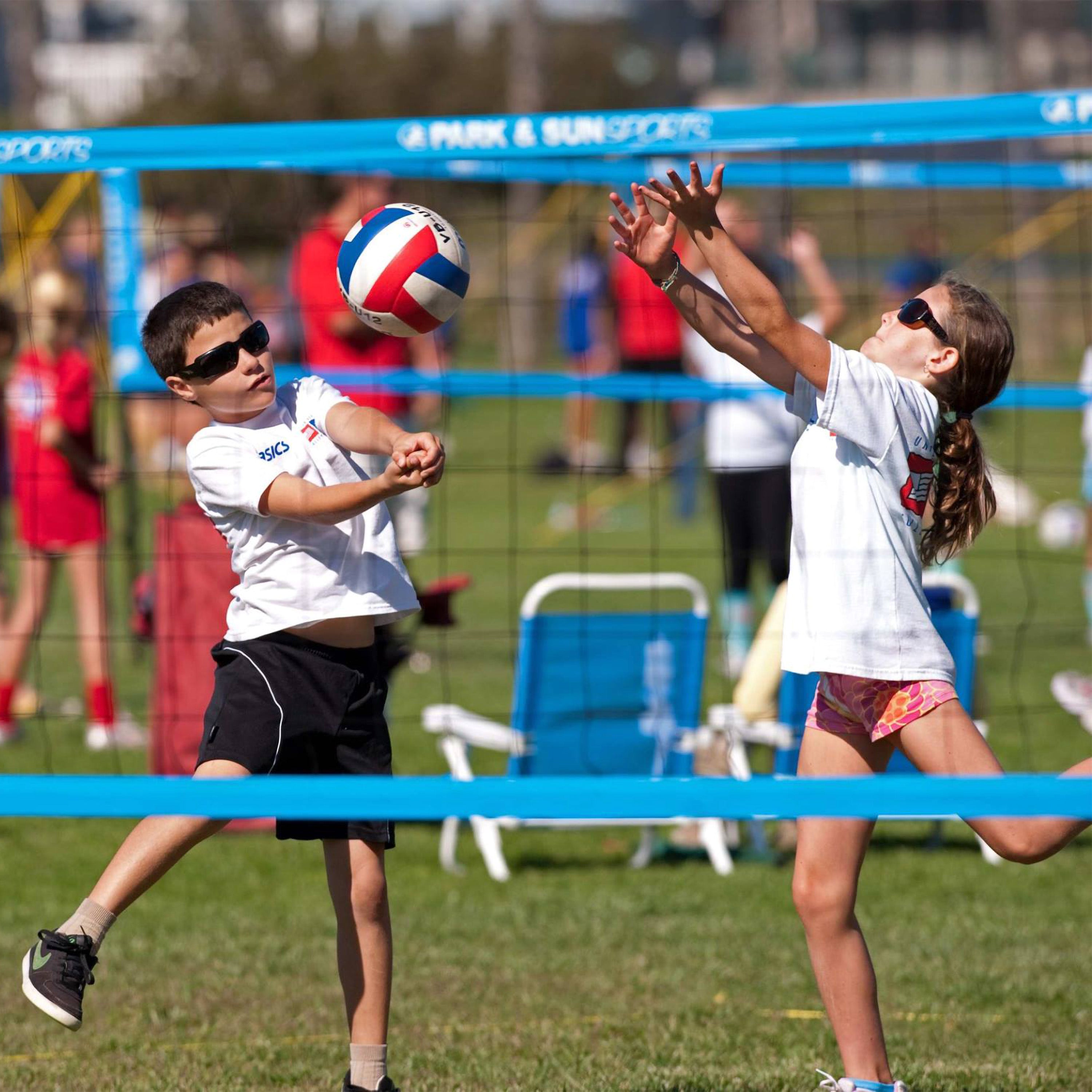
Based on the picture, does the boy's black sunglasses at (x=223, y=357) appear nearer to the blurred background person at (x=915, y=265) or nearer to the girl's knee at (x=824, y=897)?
the girl's knee at (x=824, y=897)

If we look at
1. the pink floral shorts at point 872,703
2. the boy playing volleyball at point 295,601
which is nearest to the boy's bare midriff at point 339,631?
the boy playing volleyball at point 295,601

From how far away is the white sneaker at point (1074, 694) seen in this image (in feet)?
20.2

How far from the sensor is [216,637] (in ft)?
21.2

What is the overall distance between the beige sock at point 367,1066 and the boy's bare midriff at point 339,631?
3.02 feet

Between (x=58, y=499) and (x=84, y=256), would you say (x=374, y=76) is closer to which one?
(x=84, y=256)

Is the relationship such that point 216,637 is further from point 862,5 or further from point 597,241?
point 862,5

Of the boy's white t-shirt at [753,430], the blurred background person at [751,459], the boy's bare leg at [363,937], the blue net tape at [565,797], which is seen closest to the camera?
the blue net tape at [565,797]

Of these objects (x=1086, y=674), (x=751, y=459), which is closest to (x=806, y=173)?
(x=751, y=459)

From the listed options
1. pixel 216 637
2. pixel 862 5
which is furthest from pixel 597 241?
pixel 862 5

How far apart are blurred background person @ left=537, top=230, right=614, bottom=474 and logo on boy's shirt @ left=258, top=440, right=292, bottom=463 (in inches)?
556

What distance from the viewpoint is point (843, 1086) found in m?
3.61

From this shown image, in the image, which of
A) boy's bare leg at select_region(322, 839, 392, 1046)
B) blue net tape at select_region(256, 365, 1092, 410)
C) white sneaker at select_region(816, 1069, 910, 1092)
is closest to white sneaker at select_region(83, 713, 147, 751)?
blue net tape at select_region(256, 365, 1092, 410)

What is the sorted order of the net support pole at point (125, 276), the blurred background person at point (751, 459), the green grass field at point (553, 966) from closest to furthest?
the green grass field at point (553, 966) → the net support pole at point (125, 276) → the blurred background person at point (751, 459)

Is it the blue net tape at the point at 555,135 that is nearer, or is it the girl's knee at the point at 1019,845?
the girl's knee at the point at 1019,845
